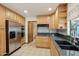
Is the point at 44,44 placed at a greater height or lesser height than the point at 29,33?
lesser

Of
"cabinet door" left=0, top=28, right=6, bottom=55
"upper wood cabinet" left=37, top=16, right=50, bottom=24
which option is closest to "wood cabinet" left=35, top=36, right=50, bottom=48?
"upper wood cabinet" left=37, top=16, right=50, bottom=24

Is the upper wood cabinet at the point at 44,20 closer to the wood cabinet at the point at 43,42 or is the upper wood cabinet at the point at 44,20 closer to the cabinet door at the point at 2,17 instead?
the wood cabinet at the point at 43,42

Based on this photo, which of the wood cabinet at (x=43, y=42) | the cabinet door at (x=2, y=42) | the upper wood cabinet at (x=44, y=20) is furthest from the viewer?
the upper wood cabinet at (x=44, y=20)

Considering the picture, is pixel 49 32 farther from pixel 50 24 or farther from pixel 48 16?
pixel 48 16

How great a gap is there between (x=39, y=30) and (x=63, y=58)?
6687 mm

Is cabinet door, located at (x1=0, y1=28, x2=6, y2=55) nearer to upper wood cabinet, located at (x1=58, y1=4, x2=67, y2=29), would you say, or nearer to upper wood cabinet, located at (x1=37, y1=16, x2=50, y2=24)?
upper wood cabinet, located at (x1=58, y1=4, x2=67, y2=29)

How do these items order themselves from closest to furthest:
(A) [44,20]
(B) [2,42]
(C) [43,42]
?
(B) [2,42], (C) [43,42], (A) [44,20]

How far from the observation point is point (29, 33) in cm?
924

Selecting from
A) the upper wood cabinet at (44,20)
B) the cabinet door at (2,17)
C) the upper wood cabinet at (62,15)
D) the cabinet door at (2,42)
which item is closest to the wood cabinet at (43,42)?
the upper wood cabinet at (44,20)

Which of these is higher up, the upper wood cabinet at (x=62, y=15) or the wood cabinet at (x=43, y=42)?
the upper wood cabinet at (x=62, y=15)

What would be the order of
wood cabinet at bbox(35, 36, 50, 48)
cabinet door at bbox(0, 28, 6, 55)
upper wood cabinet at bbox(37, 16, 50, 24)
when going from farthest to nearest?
upper wood cabinet at bbox(37, 16, 50, 24) → wood cabinet at bbox(35, 36, 50, 48) → cabinet door at bbox(0, 28, 6, 55)

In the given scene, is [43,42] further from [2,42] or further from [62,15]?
[2,42]

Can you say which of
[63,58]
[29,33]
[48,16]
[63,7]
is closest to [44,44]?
[48,16]

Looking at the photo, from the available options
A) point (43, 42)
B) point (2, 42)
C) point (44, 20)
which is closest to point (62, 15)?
point (2, 42)
